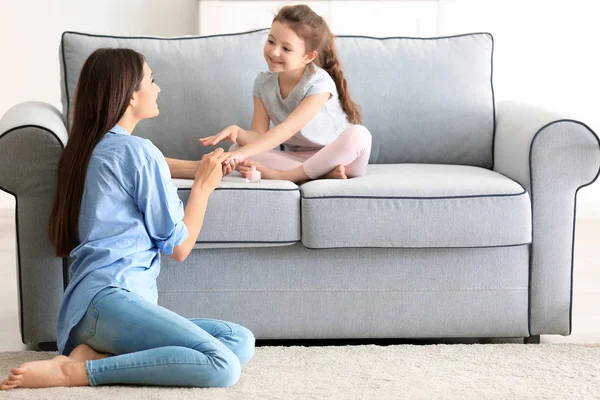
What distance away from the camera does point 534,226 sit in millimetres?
2334

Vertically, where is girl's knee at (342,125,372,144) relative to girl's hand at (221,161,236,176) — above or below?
above

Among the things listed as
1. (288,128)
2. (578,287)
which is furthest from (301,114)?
(578,287)

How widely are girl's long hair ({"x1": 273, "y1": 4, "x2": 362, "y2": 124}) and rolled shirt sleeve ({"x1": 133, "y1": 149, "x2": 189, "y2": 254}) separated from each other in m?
0.80

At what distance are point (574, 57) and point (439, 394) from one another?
2857mm

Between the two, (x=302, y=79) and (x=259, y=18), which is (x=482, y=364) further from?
(x=259, y=18)

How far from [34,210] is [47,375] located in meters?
0.52

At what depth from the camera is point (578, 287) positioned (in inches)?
121

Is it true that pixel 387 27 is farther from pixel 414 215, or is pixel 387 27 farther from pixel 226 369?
pixel 226 369

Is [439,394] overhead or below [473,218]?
below

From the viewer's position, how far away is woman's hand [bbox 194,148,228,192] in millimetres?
2199

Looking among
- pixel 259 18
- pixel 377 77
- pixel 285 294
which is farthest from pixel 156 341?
pixel 259 18

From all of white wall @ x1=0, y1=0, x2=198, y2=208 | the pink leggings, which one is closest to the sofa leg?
the pink leggings

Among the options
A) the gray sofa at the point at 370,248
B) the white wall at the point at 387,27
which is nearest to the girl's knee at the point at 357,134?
the gray sofa at the point at 370,248

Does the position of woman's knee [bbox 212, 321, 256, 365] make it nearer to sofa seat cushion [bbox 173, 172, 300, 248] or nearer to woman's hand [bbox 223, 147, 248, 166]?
sofa seat cushion [bbox 173, 172, 300, 248]
